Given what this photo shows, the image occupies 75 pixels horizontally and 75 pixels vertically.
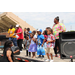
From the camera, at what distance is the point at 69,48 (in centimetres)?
319

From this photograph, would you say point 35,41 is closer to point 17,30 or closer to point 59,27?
point 59,27

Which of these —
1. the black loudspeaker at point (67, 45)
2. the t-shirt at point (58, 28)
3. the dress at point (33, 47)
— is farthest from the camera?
the dress at point (33, 47)

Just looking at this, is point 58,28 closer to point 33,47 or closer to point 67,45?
point 33,47

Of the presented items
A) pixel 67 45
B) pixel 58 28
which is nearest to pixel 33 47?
pixel 58 28

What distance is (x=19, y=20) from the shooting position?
1639cm

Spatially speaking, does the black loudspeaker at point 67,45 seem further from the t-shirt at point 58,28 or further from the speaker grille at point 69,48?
the t-shirt at point 58,28

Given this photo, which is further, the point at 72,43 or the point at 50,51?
the point at 50,51

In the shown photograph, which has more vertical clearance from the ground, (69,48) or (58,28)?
(58,28)

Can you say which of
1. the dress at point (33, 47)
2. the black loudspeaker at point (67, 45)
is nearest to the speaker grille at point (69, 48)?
the black loudspeaker at point (67, 45)

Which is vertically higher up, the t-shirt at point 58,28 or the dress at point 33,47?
the t-shirt at point 58,28

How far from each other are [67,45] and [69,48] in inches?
4.3

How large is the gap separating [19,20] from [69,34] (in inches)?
549

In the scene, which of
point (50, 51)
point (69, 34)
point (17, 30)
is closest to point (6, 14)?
point (17, 30)

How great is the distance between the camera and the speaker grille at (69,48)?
10.3 feet
